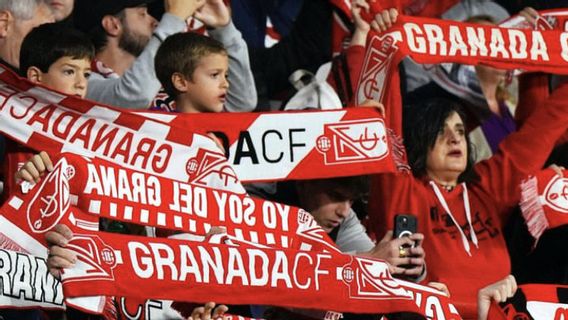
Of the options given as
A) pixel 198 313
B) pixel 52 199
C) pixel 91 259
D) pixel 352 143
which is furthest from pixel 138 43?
pixel 91 259

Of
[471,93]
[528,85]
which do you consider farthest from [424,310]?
[471,93]

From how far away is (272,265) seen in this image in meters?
6.04

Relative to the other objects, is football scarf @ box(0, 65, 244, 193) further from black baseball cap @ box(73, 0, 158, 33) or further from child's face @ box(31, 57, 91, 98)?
black baseball cap @ box(73, 0, 158, 33)

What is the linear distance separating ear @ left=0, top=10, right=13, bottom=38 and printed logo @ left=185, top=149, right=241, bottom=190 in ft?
4.47

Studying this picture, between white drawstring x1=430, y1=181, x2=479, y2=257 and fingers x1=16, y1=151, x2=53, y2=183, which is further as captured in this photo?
white drawstring x1=430, y1=181, x2=479, y2=257

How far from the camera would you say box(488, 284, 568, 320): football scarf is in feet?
21.7

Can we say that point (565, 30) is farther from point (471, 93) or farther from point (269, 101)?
point (269, 101)

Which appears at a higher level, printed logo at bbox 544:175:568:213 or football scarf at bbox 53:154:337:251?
printed logo at bbox 544:175:568:213

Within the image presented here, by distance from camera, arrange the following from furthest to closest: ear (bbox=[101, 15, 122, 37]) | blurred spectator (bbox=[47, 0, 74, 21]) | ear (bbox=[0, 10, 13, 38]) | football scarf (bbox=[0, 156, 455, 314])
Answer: ear (bbox=[101, 15, 122, 37]), blurred spectator (bbox=[47, 0, 74, 21]), ear (bbox=[0, 10, 13, 38]), football scarf (bbox=[0, 156, 455, 314])

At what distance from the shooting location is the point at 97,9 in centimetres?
823

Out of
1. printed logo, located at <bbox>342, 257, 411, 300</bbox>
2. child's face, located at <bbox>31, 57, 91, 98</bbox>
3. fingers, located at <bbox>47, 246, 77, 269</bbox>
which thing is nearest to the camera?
fingers, located at <bbox>47, 246, 77, 269</bbox>

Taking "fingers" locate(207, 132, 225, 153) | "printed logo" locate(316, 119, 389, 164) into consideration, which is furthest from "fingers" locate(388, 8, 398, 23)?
"fingers" locate(207, 132, 225, 153)

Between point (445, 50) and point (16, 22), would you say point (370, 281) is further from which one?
point (16, 22)

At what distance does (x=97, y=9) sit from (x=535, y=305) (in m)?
2.71
